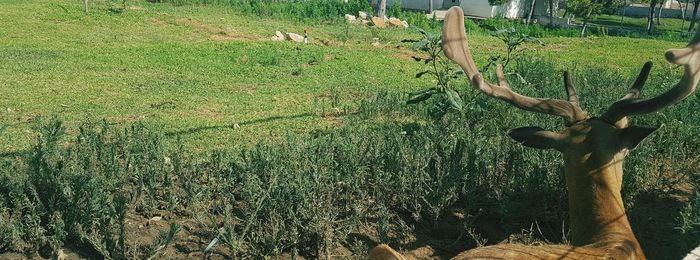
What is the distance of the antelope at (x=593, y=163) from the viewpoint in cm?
323

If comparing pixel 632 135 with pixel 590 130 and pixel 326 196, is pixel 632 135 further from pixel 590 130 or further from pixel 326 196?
pixel 326 196

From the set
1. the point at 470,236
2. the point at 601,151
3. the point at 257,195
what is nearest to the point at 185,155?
the point at 257,195

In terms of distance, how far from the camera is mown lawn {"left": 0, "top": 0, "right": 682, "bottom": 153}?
886 cm

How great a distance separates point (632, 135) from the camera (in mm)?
3449

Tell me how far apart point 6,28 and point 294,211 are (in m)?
13.7

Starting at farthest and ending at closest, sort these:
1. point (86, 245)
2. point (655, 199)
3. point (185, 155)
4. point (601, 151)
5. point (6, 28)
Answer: point (6, 28) → point (185, 155) → point (655, 199) → point (86, 245) → point (601, 151)

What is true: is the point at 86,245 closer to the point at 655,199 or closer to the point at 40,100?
the point at 655,199

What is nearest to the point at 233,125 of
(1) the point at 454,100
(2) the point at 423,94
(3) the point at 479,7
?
(2) the point at 423,94

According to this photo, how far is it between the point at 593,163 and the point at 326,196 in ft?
6.71

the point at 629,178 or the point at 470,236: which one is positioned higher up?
the point at 629,178

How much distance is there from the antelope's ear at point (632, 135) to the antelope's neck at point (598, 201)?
0.28 feet

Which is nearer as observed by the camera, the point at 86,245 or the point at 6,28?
the point at 86,245

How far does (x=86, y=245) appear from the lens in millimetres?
4348

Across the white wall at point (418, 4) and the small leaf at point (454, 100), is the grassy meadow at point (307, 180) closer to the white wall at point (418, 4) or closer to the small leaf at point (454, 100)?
the small leaf at point (454, 100)
